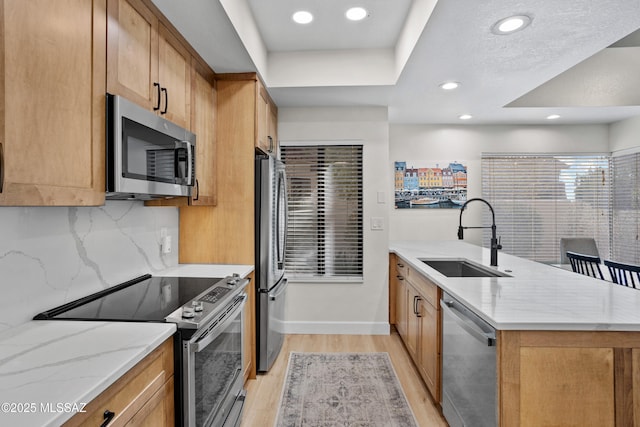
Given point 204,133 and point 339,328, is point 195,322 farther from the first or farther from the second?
point 339,328

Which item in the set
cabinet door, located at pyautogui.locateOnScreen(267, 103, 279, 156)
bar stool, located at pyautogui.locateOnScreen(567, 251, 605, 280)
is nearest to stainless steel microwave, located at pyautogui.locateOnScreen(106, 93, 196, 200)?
cabinet door, located at pyautogui.locateOnScreen(267, 103, 279, 156)

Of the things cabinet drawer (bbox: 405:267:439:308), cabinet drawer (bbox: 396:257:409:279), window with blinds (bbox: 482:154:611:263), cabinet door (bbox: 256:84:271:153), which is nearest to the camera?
cabinet drawer (bbox: 405:267:439:308)

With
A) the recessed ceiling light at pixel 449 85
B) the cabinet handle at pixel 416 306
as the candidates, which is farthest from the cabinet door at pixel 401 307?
the recessed ceiling light at pixel 449 85

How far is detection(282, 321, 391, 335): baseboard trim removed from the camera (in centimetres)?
355

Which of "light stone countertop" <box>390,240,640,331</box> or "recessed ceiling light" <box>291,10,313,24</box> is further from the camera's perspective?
"recessed ceiling light" <box>291,10,313,24</box>

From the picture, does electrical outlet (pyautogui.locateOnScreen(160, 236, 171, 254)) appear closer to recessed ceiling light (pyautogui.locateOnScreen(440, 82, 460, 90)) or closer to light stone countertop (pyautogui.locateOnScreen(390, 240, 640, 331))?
light stone countertop (pyautogui.locateOnScreen(390, 240, 640, 331))

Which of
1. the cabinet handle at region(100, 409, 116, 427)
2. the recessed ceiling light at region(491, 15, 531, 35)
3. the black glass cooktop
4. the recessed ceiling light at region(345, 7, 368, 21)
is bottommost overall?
the cabinet handle at region(100, 409, 116, 427)

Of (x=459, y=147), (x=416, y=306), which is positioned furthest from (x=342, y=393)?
(x=459, y=147)

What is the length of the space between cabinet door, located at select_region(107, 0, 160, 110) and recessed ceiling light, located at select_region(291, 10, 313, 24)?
1023mm

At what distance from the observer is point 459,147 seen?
4.25 metres

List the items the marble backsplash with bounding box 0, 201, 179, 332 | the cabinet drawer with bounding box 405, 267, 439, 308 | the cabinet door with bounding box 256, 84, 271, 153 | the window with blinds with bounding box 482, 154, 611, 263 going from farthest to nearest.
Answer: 1. the window with blinds with bounding box 482, 154, 611, 263
2. the cabinet door with bounding box 256, 84, 271, 153
3. the cabinet drawer with bounding box 405, 267, 439, 308
4. the marble backsplash with bounding box 0, 201, 179, 332

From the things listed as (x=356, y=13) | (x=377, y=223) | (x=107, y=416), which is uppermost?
(x=356, y=13)

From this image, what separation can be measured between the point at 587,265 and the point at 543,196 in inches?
59.5

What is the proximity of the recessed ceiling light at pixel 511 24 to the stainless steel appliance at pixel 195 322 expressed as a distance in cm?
215
